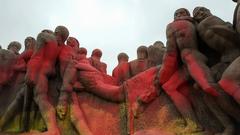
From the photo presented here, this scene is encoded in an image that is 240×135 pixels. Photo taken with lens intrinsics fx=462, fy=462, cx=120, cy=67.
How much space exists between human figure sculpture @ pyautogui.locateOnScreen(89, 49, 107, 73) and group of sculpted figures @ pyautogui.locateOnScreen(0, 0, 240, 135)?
1.50 feet

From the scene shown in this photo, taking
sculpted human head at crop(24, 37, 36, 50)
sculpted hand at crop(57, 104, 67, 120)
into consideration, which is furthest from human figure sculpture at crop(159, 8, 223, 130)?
sculpted human head at crop(24, 37, 36, 50)

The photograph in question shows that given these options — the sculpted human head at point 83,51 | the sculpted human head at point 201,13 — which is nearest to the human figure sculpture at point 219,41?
the sculpted human head at point 201,13

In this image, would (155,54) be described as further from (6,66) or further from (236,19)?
(6,66)

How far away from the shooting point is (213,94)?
680 cm

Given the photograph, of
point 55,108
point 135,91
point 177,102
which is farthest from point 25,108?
point 177,102

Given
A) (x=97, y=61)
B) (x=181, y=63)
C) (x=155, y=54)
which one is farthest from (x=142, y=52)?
(x=181, y=63)

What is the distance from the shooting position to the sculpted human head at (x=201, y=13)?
7664 mm

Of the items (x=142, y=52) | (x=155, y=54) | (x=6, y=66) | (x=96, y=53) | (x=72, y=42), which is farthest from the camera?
(x=96, y=53)

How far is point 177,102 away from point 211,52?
1.02m

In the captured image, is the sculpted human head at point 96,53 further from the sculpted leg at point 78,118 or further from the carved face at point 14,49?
the sculpted leg at point 78,118

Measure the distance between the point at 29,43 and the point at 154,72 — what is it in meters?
2.82

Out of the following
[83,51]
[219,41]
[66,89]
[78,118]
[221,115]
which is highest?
[83,51]

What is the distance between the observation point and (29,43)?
9172 mm

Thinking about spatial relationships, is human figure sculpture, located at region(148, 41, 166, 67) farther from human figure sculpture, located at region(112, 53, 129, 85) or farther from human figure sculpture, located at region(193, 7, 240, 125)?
human figure sculpture, located at region(193, 7, 240, 125)
